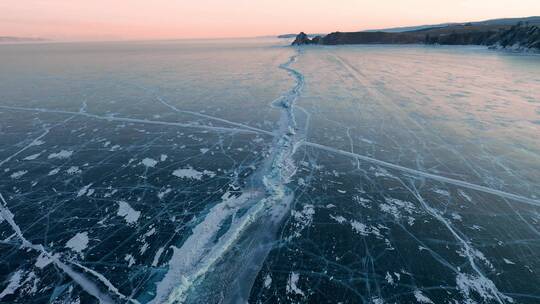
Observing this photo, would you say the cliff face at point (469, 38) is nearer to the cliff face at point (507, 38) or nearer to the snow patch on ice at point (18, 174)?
the cliff face at point (507, 38)

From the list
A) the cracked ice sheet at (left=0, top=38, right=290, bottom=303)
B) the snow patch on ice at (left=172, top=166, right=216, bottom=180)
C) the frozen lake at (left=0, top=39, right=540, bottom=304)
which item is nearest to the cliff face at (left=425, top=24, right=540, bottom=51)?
the frozen lake at (left=0, top=39, right=540, bottom=304)

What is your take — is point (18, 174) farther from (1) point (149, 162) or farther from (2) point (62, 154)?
(1) point (149, 162)

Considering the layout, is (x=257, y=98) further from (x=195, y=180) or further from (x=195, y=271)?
(x=195, y=271)

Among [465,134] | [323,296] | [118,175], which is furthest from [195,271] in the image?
[465,134]

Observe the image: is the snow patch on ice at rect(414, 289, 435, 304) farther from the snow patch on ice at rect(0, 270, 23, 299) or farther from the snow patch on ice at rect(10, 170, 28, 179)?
the snow patch on ice at rect(10, 170, 28, 179)

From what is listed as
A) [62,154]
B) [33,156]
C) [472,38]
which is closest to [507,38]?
[472,38]

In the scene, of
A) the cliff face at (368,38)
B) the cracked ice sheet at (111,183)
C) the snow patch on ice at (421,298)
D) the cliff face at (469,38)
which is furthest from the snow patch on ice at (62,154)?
the cliff face at (368,38)
